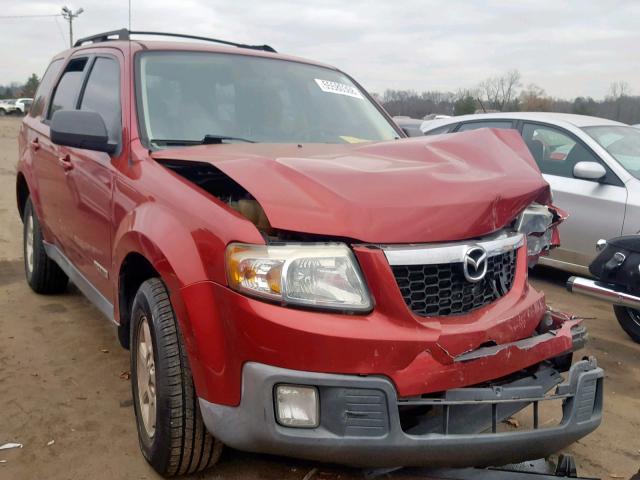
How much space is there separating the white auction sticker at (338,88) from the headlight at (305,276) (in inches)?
80.6

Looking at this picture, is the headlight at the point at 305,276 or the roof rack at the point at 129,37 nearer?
the headlight at the point at 305,276

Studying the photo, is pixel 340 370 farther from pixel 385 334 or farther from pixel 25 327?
pixel 25 327

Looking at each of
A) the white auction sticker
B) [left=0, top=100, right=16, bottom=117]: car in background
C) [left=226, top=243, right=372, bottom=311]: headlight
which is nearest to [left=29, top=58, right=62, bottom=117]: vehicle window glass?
the white auction sticker

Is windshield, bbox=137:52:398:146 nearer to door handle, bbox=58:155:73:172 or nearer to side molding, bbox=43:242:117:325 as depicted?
door handle, bbox=58:155:73:172

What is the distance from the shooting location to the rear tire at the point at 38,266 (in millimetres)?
5062

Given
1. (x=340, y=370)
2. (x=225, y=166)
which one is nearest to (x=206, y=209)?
(x=225, y=166)

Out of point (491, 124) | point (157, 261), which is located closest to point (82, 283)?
point (157, 261)

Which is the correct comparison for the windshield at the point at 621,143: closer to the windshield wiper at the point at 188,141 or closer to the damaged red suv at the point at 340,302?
the damaged red suv at the point at 340,302

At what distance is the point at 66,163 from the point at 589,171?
13.9 feet

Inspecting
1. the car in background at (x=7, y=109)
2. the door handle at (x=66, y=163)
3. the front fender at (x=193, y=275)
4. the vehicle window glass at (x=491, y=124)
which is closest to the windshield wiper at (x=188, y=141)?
the front fender at (x=193, y=275)

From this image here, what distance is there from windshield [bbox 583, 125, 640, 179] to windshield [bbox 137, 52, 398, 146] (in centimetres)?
283

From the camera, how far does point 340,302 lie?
2.18 meters

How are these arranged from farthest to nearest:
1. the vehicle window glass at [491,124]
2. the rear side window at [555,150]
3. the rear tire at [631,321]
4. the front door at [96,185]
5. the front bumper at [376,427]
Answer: the vehicle window glass at [491,124], the rear side window at [555,150], the rear tire at [631,321], the front door at [96,185], the front bumper at [376,427]

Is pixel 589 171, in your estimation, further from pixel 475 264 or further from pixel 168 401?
pixel 168 401
